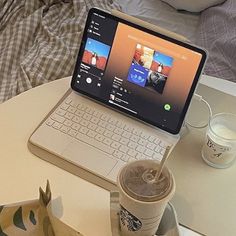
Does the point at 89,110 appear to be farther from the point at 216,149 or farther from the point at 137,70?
the point at 216,149

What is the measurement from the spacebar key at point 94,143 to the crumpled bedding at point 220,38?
0.65 meters

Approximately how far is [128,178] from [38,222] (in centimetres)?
21

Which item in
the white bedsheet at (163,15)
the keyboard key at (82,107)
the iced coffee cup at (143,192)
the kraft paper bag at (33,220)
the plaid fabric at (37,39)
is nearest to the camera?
the iced coffee cup at (143,192)

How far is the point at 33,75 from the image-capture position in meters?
1.53

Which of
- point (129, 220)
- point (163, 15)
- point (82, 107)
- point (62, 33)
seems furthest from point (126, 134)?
point (163, 15)

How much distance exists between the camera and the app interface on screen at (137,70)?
3.42 feet

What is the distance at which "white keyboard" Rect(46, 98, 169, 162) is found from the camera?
3.48ft

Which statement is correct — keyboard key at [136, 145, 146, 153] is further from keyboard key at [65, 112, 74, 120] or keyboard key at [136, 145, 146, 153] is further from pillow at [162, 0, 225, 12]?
pillow at [162, 0, 225, 12]

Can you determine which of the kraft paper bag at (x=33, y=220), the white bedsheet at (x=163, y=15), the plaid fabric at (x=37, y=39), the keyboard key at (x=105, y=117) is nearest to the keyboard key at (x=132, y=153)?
the keyboard key at (x=105, y=117)

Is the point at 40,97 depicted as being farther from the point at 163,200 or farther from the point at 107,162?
the point at 163,200

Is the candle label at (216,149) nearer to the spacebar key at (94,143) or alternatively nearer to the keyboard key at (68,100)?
the spacebar key at (94,143)

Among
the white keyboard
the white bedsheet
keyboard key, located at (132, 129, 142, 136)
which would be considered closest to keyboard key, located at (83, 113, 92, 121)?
the white keyboard

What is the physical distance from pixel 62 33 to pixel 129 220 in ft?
3.11

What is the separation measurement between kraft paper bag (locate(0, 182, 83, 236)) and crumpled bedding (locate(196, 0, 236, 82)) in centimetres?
84
